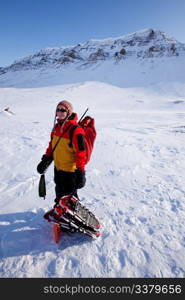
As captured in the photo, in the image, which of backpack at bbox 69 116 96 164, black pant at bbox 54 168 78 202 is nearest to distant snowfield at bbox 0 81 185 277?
black pant at bbox 54 168 78 202

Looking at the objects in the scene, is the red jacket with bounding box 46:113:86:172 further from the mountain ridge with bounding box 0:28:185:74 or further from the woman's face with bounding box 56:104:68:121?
the mountain ridge with bounding box 0:28:185:74

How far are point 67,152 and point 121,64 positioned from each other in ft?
224

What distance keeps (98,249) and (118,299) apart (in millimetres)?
609

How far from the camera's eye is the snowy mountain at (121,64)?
1941 inches

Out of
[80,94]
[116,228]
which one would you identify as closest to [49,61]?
[80,94]

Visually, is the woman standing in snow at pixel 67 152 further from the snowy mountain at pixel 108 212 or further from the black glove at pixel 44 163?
the snowy mountain at pixel 108 212

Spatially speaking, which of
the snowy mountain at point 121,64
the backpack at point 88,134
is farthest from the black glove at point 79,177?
the snowy mountain at point 121,64

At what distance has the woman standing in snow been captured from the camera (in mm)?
2186

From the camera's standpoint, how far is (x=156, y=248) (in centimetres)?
251

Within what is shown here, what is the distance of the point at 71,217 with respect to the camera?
7.71ft

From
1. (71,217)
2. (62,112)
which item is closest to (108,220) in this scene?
(71,217)

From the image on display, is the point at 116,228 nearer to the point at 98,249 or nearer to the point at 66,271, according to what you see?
the point at 98,249

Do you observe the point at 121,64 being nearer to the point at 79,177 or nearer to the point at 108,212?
the point at 108,212

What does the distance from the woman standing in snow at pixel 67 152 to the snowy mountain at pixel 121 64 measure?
1814 inches
